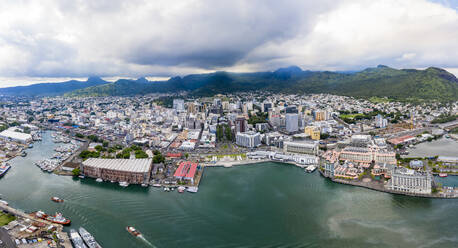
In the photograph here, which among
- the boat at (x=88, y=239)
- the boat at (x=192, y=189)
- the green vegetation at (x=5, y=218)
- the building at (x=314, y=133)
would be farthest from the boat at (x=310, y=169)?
the green vegetation at (x=5, y=218)

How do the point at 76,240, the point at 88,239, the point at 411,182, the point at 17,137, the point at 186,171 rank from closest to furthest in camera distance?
the point at 76,240 < the point at 88,239 < the point at 411,182 < the point at 186,171 < the point at 17,137

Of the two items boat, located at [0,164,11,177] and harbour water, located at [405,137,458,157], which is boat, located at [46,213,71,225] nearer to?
boat, located at [0,164,11,177]

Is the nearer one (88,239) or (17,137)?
(88,239)

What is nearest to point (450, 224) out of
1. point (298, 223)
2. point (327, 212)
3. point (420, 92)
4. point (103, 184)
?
point (327, 212)

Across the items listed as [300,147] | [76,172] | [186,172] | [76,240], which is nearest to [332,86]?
[300,147]

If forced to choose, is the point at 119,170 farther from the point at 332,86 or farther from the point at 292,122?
the point at 332,86

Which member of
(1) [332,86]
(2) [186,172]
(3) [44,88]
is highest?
(3) [44,88]

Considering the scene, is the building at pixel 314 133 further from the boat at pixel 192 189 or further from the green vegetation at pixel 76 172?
the green vegetation at pixel 76 172
